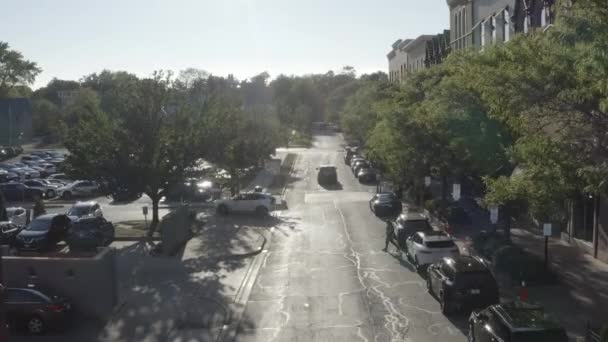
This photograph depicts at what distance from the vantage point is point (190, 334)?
17.8 m

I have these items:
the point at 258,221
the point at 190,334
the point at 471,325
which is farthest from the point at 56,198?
the point at 471,325

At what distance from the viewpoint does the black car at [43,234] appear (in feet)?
94.2

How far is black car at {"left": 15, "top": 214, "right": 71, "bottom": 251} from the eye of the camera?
2870 centimetres

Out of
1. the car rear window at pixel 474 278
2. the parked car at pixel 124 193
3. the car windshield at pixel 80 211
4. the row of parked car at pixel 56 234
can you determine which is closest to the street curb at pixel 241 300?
the car rear window at pixel 474 278

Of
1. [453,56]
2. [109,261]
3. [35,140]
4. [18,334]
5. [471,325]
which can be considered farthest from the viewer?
[35,140]

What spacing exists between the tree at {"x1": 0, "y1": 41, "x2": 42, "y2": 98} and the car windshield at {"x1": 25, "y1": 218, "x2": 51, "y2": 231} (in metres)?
90.7

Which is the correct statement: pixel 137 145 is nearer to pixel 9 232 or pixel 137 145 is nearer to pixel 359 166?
pixel 9 232

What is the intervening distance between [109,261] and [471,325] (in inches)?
397

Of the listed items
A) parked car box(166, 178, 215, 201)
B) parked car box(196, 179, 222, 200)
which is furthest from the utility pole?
parked car box(166, 178, 215, 201)

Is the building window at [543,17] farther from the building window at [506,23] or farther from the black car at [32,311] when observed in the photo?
the black car at [32,311]

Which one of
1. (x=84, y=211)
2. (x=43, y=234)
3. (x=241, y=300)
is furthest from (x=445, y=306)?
(x=84, y=211)

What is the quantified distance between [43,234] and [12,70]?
93.8 m

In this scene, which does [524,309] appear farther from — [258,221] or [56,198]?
[56,198]

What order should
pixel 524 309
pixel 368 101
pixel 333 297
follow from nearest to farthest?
pixel 524 309 < pixel 333 297 < pixel 368 101
